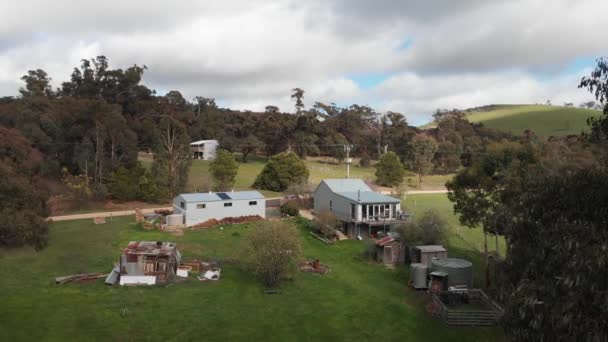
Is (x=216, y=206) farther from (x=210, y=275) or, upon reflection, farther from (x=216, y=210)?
(x=210, y=275)

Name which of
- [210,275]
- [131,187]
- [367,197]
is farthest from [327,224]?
[131,187]

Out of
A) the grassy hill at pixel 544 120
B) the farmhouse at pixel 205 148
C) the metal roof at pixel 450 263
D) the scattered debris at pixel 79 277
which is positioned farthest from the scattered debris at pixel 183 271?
the grassy hill at pixel 544 120

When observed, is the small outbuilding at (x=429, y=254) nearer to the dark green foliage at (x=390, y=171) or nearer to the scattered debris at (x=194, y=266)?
the scattered debris at (x=194, y=266)

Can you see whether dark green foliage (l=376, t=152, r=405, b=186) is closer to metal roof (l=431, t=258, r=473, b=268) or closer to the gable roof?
the gable roof

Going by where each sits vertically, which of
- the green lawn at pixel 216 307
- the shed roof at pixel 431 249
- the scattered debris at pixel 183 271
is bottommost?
the green lawn at pixel 216 307

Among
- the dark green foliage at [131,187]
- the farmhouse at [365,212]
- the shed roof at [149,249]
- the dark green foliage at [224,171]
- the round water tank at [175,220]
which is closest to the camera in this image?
the shed roof at [149,249]

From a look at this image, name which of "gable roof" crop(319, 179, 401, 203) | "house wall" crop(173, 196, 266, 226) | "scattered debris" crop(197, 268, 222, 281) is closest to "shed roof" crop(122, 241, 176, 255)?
"scattered debris" crop(197, 268, 222, 281)
